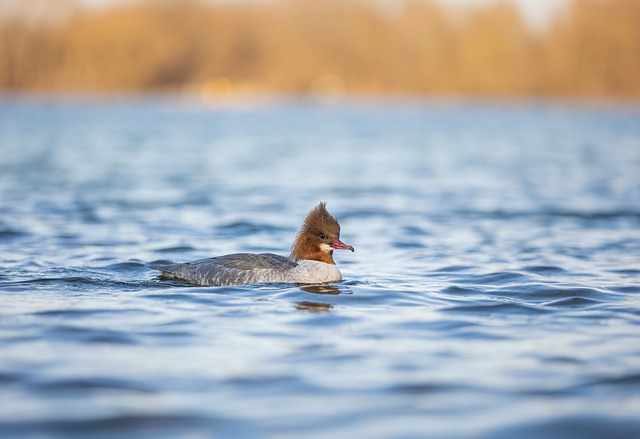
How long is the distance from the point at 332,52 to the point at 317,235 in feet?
554

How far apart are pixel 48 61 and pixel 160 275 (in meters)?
125

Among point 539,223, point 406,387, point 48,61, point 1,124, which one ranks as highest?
point 48,61

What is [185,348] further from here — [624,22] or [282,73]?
[282,73]

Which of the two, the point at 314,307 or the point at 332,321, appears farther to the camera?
the point at 314,307

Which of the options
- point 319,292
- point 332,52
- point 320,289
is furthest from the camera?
point 332,52

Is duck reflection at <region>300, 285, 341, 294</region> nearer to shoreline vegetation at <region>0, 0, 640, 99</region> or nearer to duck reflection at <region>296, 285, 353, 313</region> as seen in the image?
duck reflection at <region>296, 285, 353, 313</region>

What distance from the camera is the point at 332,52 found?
577 ft

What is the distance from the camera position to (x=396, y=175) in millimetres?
29297

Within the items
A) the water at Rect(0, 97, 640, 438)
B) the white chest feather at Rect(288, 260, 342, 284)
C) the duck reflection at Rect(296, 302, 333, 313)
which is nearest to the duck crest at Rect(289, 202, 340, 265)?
the white chest feather at Rect(288, 260, 342, 284)

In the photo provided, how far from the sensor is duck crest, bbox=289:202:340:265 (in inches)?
410

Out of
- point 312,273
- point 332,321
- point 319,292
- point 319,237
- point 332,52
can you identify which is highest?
point 332,52

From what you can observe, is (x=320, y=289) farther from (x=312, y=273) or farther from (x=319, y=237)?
(x=319, y=237)

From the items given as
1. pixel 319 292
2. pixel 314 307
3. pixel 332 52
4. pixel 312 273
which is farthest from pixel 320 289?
pixel 332 52

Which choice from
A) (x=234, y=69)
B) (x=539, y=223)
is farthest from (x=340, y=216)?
(x=234, y=69)
